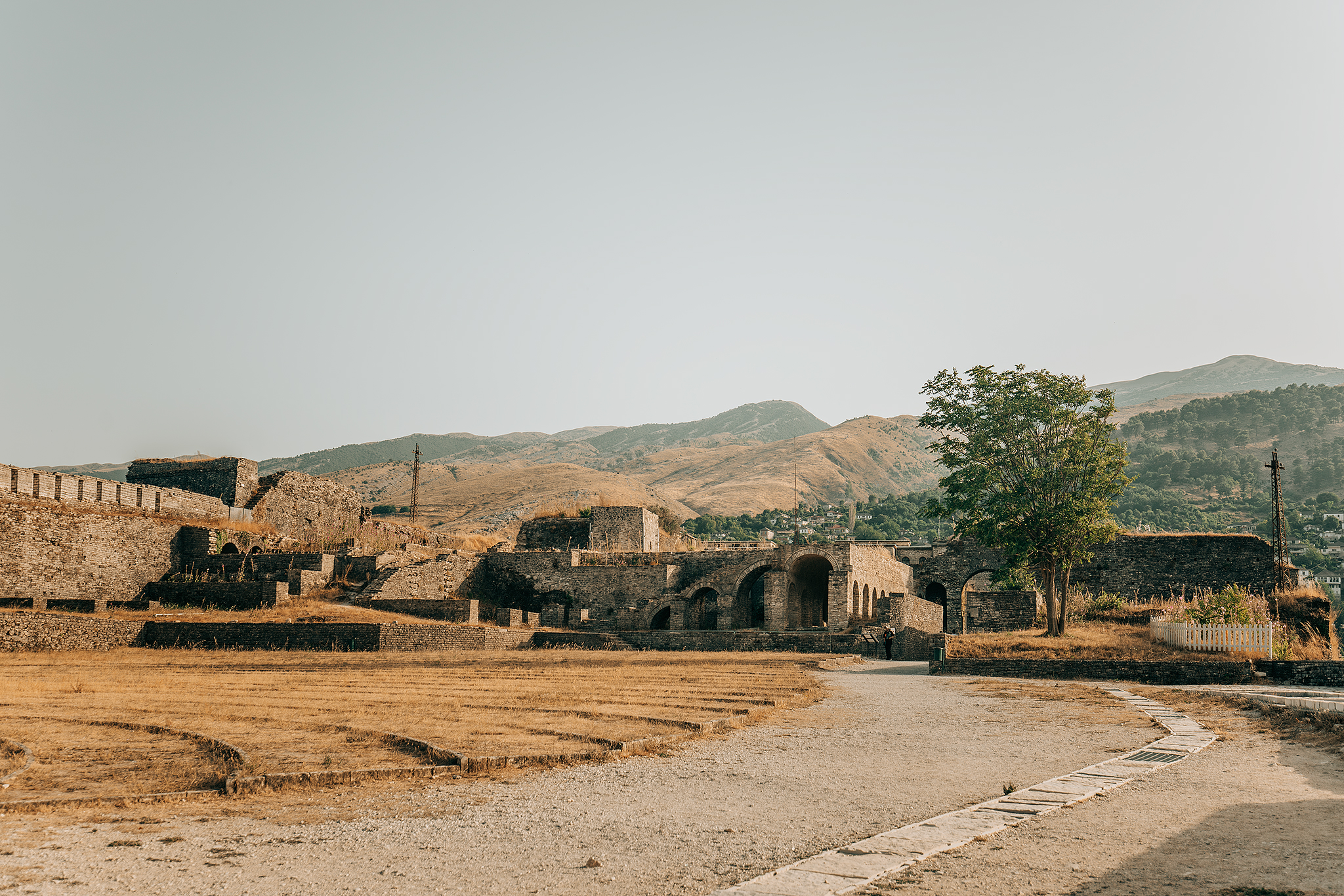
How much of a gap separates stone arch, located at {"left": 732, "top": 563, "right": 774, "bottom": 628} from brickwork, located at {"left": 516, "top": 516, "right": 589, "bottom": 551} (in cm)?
773

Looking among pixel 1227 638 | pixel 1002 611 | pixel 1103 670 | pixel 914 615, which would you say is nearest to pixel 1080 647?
pixel 1103 670

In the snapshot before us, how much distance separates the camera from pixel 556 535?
41.0 m

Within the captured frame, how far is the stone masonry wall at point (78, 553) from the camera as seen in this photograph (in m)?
25.6

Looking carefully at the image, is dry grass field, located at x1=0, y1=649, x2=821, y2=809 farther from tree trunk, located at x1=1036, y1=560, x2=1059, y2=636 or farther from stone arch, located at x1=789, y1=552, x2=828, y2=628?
stone arch, located at x1=789, y1=552, x2=828, y2=628

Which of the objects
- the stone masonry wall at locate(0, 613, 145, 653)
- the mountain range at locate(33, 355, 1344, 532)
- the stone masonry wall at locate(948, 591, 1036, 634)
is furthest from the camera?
the mountain range at locate(33, 355, 1344, 532)

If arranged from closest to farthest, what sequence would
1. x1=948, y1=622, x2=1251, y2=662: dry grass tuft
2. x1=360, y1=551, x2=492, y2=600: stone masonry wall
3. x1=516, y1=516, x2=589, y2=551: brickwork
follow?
x1=948, y1=622, x2=1251, y2=662: dry grass tuft, x1=360, y1=551, x2=492, y2=600: stone masonry wall, x1=516, y1=516, x2=589, y2=551: brickwork

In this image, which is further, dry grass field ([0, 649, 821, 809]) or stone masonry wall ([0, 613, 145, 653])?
stone masonry wall ([0, 613, 145, 653])

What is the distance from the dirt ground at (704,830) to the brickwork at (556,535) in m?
31.9

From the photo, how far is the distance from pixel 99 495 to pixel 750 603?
23788mm

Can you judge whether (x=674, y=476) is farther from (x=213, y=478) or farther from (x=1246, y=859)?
(x=1246, y=859)

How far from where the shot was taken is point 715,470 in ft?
529

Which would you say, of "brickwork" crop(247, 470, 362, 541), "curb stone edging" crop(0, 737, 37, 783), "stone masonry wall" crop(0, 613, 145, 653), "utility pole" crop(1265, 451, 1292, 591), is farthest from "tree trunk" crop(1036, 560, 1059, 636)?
"brickwork" crop(247, 470, 362, 541)

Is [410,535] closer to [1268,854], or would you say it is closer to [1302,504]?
[1268,854]

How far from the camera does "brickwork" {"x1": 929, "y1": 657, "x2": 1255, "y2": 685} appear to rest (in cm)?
1616
